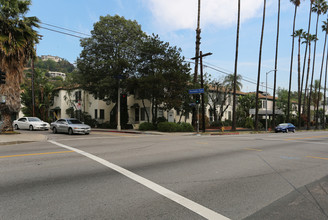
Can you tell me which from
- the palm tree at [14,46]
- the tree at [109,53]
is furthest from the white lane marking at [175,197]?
the tree at [109,53]

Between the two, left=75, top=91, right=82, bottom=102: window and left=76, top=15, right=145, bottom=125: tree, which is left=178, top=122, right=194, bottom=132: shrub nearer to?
left=76, top=15, right=145, bottom=125: tree

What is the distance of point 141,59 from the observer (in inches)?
1077

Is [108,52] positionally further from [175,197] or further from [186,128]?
[175,197]

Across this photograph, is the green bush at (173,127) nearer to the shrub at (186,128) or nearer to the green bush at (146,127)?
the shrub at (186,128)

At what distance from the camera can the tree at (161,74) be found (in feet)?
83.2

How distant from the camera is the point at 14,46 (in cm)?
1628

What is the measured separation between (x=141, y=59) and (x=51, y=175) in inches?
900

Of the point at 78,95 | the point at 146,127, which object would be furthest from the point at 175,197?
the point at 78,95

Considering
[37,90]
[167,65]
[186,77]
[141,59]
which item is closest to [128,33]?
[141,59]

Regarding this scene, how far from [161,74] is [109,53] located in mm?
8410

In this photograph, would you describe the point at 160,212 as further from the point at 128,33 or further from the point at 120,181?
the point at 128,33

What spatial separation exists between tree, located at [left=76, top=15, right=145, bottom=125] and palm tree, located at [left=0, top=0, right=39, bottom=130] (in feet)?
33.5

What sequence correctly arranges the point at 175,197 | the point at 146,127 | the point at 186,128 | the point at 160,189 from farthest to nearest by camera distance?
the point at 146,127
the point at 186,128
the point at 160,189
the point at 175,197

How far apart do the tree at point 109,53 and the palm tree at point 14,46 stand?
10.2 meters
